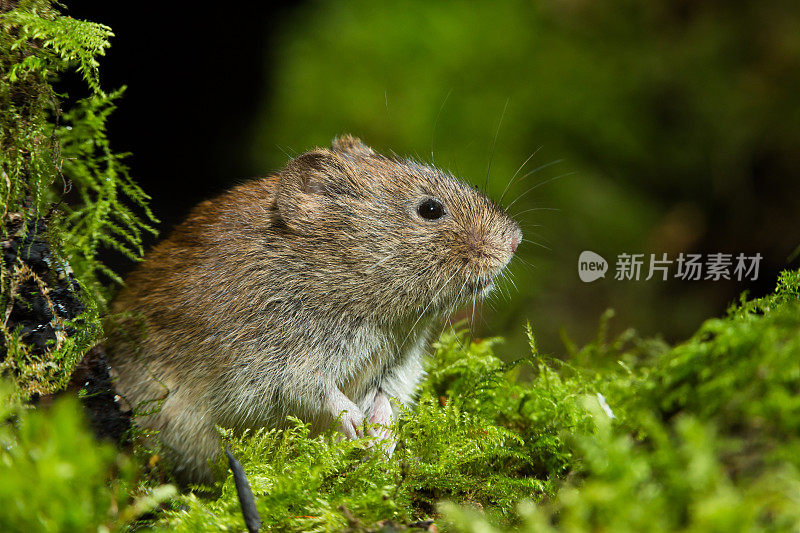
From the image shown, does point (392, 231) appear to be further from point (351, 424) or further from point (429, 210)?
point (351, 424)

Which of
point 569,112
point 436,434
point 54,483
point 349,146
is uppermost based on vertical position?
point 569,112

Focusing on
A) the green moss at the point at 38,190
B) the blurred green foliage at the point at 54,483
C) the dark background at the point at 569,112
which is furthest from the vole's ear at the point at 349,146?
the dark background at the point at 569,112

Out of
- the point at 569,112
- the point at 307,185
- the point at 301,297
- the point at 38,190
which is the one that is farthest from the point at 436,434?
the point at 569,112

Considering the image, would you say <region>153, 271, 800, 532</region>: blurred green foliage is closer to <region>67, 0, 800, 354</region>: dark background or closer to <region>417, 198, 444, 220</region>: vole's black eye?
<region>417, 198, 444, 220</region>: vole's black eye

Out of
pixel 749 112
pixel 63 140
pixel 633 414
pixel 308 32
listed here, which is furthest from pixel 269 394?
pixel 749 112

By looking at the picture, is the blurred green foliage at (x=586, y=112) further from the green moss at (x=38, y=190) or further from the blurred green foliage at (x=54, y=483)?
the blurred green foliage at (x=54, y=483)

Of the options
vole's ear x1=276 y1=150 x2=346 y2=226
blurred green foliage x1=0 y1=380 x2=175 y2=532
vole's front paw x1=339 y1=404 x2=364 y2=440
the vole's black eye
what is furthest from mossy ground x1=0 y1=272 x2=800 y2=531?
vole's ear x1=276 y1=150 x2=346 y2=226

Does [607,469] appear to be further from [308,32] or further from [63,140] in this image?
[308,32]

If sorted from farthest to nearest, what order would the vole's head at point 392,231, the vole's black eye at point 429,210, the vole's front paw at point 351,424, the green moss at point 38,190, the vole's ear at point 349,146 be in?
1. the vole's ear at point 349,146
2. the vole's black eye at point 429,210
3. the vole's head at point 392,231
4. the vole's front paw at point 351,424
5. the green moss at point 38,190
